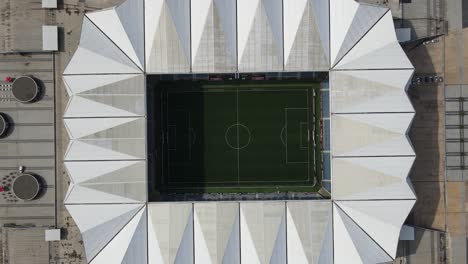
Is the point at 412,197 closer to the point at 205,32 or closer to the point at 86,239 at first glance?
the point at 205,32

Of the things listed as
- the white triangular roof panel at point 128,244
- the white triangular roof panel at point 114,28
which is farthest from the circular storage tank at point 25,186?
the white triangular roof panel at point 114,28

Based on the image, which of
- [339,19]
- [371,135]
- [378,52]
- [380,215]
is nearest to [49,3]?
[339,19]

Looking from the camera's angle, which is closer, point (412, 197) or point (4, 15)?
point (412, 197)

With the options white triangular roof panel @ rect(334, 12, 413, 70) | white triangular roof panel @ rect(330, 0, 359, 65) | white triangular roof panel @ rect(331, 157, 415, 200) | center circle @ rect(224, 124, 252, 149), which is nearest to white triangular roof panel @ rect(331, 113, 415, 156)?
white triangular roof panel @ rect(331, 157, 415, 200)

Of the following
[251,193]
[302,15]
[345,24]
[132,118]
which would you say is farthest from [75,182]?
[345,24]

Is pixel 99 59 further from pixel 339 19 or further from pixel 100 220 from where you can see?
pixel 339 19

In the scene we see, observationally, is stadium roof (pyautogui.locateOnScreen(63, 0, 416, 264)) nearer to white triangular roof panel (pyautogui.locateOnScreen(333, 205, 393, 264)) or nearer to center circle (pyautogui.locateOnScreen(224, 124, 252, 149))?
white triangular roof panel (pyautogui.locateOnScreen(333, 205, 393, 264))
